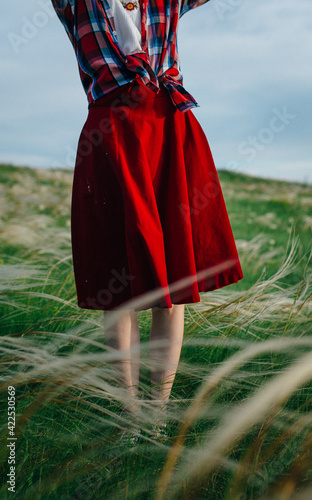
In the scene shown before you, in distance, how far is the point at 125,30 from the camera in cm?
113

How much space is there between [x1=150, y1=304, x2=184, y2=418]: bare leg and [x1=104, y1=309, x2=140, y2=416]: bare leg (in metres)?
0.05

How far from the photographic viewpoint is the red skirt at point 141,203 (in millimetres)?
1129

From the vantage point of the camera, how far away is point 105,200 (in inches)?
45.8

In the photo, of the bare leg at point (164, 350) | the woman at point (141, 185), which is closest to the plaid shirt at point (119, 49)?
the woman at point (141, 185)

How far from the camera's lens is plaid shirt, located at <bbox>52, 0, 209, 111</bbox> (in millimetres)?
1120

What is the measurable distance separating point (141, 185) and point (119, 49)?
0.34 m

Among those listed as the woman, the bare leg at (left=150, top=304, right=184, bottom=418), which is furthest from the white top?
the bare leg at (left=150, top=304, right=184, bottom=418)

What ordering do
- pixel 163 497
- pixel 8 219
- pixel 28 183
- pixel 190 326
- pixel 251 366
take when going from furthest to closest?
pixel 28 183 → pixel 8 219 → pixel 190 326 → pixel 251 366 → pixel 163 497

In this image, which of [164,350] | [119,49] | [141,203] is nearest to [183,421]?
[164,350]

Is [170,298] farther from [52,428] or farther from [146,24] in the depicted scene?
[146,24]

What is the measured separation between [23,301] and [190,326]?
77cm

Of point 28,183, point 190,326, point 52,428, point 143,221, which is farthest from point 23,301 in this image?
point 28,183

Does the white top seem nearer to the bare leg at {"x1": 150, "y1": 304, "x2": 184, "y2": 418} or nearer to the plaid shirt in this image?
the plaid shirt

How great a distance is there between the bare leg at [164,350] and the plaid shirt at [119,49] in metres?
0.55
